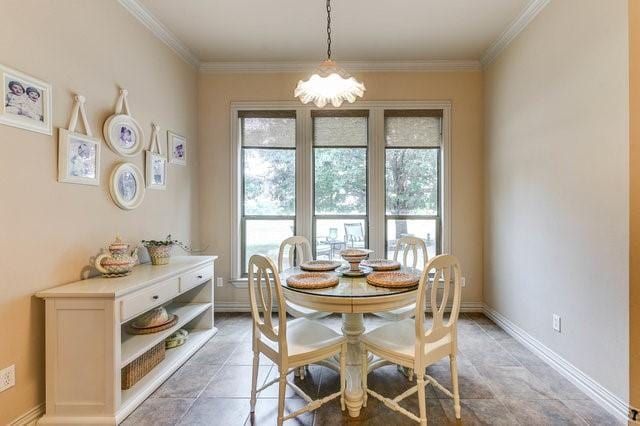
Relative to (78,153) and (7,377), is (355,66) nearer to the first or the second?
(78,153)

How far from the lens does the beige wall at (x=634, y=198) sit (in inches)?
66.0

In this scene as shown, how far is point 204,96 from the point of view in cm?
362

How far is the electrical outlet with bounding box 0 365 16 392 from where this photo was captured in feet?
5.12

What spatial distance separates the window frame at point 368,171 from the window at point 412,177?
69 millimetres

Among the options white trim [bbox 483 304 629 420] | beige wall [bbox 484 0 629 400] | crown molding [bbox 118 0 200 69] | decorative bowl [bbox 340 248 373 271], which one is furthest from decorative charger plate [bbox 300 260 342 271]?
crown molding [bbox 118 0 200 69]

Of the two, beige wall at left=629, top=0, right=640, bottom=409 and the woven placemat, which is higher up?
beige wall at left=629, top=0, right=640, bottom=409

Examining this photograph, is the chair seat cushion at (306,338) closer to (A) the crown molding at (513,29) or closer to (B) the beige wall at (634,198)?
(B) the beige wall at (634,198)

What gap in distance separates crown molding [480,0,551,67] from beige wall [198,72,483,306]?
280 millimetres

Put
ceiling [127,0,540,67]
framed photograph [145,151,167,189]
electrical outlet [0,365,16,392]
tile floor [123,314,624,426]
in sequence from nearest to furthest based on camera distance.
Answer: electrical outlet [0,365,16,392]
tile floor [123,314,624,426]
ceiling [127,0,540,67]
framed photograph [145,151,167,189]

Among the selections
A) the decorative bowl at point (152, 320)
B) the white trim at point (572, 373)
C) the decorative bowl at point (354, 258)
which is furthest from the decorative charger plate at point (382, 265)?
the decorative bowl at point (152, 320)

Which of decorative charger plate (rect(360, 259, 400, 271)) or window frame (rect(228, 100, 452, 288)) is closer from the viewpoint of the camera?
decorative charger plate (rect(360, 259, 400, 271))

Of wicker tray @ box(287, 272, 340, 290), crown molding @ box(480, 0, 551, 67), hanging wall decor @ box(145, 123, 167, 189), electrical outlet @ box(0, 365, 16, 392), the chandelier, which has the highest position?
crown molding @ box(480, 0, 551, 67)

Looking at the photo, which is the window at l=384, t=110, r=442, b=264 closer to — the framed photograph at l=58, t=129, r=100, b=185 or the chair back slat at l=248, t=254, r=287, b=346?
the chair back slat at l=248, t=254, r=287, b=346

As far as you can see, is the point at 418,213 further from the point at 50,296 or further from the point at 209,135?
the point at 50,296
